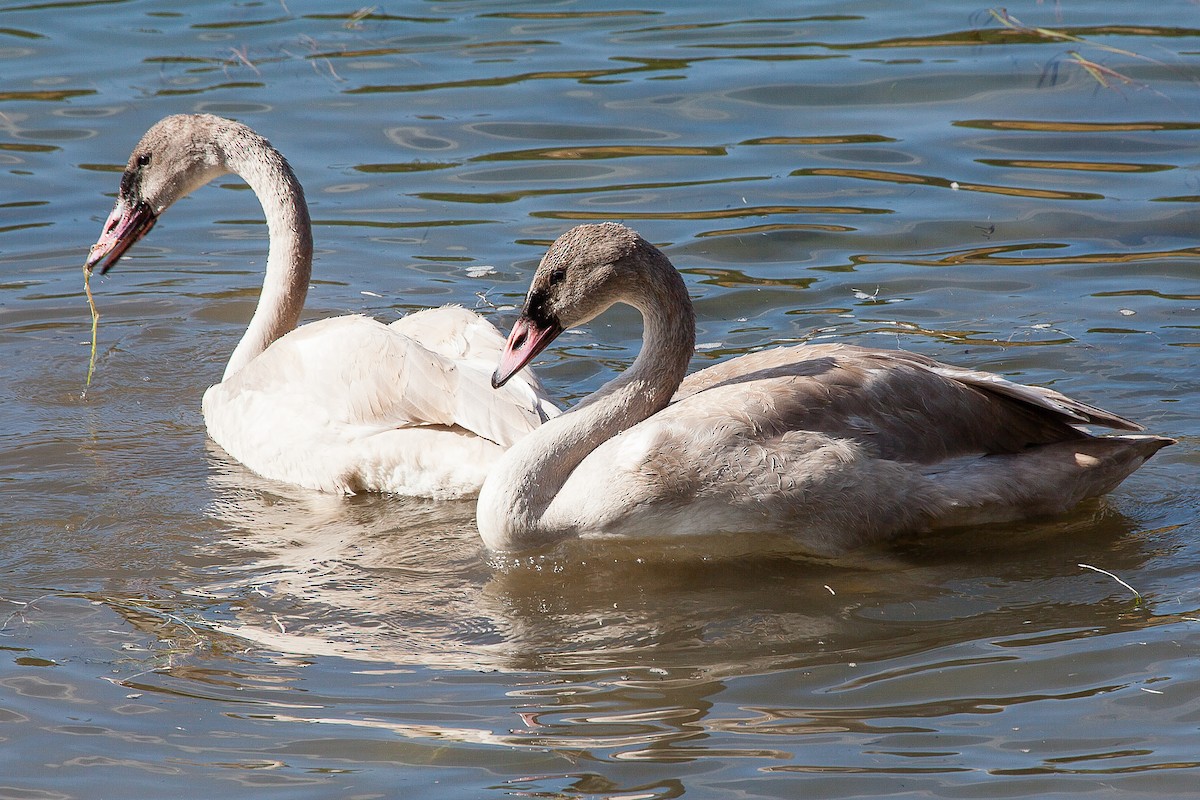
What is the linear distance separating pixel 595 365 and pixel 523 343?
6.93 feet

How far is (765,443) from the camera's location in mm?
5844

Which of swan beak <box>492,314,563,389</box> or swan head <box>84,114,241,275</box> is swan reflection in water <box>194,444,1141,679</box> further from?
swan head <box>84,114,241,275</box>

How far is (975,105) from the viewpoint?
11.6 meters

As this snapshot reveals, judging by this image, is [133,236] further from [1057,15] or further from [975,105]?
[1057,15]

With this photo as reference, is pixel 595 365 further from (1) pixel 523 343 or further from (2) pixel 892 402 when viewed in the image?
(2) pixel 892 402

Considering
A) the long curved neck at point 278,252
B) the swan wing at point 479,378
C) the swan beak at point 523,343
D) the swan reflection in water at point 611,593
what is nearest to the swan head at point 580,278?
the swan beak at point 523,343

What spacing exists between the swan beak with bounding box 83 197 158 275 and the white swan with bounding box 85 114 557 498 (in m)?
0.89

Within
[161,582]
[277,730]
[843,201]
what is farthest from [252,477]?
[843,201]

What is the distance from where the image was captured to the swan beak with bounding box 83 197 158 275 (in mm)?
8442

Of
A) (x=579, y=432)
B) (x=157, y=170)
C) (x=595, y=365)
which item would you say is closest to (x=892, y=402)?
(x=579, y=432)

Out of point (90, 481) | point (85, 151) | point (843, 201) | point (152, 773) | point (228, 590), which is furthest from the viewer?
point (85, 151)

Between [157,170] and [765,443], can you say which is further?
[157,170]

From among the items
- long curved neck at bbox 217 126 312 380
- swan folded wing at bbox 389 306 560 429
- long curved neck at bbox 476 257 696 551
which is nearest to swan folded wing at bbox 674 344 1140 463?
long curved neck at bbox 476 257 696 551

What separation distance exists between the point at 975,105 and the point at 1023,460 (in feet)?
19.3
